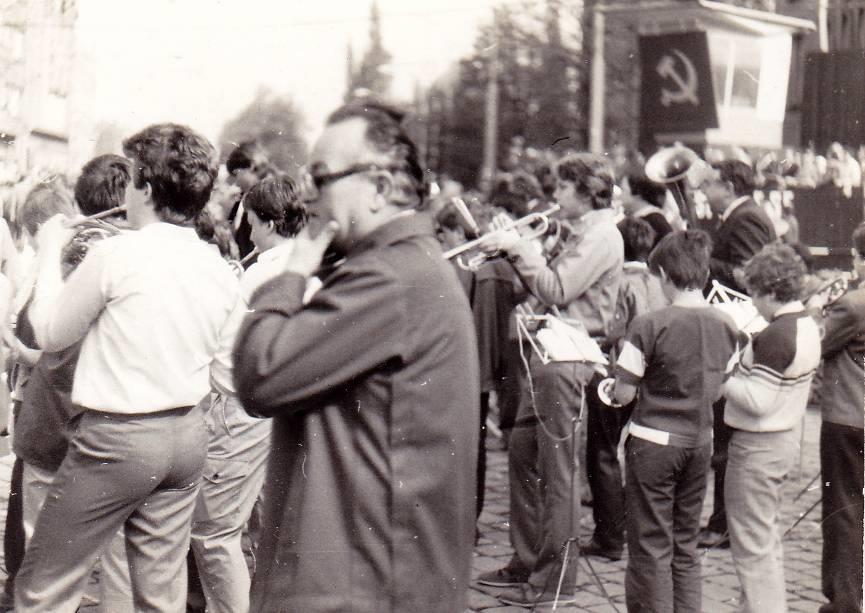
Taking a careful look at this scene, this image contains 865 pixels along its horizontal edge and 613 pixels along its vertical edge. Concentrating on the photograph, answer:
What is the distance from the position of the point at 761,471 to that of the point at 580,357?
86cm

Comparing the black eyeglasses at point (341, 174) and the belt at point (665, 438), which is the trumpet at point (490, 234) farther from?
the black eyeglasses at point (341, 174)

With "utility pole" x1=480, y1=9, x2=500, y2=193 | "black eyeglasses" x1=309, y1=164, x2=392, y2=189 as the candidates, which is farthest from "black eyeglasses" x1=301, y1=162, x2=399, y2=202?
"utility pole" x1=480, y1=9, x2=500, y2=193

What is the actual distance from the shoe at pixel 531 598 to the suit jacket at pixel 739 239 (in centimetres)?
218

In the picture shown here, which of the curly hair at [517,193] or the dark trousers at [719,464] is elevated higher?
the curly hair at [517,193]

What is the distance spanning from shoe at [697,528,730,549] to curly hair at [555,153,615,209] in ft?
6.66

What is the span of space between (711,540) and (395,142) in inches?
185

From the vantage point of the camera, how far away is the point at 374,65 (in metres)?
14.5

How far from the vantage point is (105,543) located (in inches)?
122

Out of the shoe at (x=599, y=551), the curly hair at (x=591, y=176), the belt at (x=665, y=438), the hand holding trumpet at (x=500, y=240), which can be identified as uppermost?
the curly hair at (x=591, y=176)

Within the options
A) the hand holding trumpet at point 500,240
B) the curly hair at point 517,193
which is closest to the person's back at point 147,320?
the hand holding trumpet at point 500,240

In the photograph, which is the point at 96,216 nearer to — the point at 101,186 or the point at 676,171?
the point at 101,186

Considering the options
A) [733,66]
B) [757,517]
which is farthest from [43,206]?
[733,66]

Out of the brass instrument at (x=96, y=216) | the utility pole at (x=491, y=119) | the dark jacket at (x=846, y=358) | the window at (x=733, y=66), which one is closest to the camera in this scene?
the brass instrument at (x=96, y=216)

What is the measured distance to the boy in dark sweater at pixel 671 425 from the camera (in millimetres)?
4477
